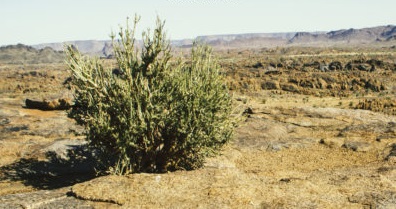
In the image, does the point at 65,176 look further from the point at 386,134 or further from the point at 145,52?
the point at 386,134

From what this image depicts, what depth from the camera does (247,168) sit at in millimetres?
15367

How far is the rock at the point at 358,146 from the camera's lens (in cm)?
1745

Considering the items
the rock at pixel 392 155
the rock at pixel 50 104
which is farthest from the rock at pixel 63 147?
the rock at pixel 392 155

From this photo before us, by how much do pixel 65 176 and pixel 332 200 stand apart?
1078cm

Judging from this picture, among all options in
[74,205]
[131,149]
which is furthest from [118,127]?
[74,205]

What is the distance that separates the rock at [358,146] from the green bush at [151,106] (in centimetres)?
790

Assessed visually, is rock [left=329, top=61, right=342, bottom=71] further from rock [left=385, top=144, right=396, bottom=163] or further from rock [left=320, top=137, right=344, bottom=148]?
rock [left=385, top=144, right=396, bottom=163]

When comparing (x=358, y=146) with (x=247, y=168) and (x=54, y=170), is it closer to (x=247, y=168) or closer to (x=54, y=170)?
(x=247, y=168)

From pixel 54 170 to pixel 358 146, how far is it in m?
14.5

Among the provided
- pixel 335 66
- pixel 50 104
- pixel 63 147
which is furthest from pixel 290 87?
pixel 63 147

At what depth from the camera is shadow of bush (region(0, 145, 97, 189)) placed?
46.2 ft

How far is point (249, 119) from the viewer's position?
23266mm

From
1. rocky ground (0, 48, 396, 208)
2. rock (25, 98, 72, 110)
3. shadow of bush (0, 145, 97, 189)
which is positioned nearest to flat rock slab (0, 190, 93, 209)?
rocky ground (0, 48, 396, 208)

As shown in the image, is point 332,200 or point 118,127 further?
point 118,127
